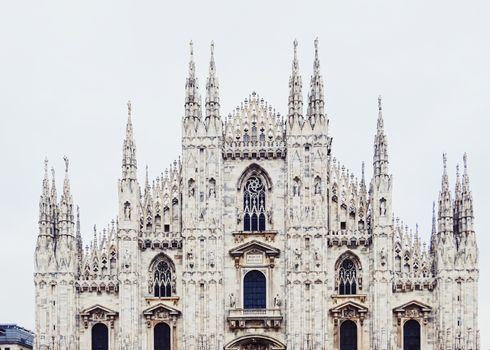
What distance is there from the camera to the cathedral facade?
56906 millimetres

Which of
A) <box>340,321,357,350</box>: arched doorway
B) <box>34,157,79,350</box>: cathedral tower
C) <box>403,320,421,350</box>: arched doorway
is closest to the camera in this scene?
<box>403,320,421,350</box>: arched doorway

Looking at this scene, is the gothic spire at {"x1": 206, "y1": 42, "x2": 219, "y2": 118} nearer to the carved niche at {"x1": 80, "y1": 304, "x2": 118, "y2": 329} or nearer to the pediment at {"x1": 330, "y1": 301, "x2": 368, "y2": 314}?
the carved niche at {"x1": 80, "y1": 304, "x2": 118, "y2": 329}

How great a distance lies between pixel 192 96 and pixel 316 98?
322 inches

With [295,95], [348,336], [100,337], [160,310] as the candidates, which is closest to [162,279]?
[160,310]

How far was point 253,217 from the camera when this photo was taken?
59500 millimetres

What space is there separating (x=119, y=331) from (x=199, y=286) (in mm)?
5732

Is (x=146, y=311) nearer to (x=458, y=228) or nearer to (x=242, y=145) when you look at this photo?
(x=242, y=145)

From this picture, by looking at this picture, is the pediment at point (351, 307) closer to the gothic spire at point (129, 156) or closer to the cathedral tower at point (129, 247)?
the cathedral tower at point (129, 247)

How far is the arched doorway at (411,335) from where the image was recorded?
5709cm

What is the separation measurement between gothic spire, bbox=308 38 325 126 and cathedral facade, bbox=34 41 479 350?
3.5 inches

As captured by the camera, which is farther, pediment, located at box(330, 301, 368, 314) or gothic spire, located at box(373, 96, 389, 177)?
gothic spire, located at box(373, 96, 389, 177)

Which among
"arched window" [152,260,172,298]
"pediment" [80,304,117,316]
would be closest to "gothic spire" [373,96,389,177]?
"arched window" [152,260,172,298]

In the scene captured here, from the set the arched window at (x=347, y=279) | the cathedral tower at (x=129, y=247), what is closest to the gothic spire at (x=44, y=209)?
the cathedral tower at (x=129, y=247)

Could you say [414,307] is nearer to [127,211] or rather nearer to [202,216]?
[202,216]
